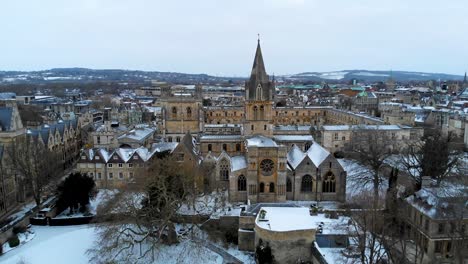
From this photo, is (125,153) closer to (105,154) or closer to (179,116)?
(105,154)

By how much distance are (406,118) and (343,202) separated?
155 ft

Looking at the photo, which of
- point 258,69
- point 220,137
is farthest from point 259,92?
point 220,137

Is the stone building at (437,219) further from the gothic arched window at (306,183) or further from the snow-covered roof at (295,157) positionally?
the snow-covered roof at (295,157)

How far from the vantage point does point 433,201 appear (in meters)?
31.0

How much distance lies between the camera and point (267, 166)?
4344 cm

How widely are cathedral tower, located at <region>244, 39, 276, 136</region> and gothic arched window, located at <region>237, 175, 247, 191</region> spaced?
7.94 metres

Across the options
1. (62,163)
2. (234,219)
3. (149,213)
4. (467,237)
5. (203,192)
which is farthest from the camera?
(62,163)

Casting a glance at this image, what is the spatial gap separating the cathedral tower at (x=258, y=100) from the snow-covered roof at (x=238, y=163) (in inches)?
149

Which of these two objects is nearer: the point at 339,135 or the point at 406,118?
the point at 339,135

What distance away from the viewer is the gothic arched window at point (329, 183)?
4444 centimetres

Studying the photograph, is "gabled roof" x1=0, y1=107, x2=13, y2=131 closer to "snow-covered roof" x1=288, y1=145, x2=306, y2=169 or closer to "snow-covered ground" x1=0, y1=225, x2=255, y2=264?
"snow-covered ground" x1=0, y1=225, x2=255, y2=264

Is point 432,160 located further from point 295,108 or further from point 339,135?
point 295,108

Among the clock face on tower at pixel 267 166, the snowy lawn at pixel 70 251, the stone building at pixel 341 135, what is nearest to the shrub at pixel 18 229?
the snowy lawn at pixel 70 251

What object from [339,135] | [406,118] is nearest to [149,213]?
[339,135]
